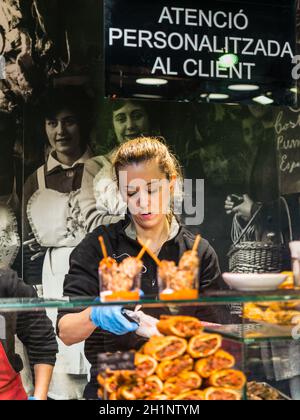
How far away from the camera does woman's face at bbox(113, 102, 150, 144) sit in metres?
4.06

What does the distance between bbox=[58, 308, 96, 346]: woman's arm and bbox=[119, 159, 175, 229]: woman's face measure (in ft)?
2.80

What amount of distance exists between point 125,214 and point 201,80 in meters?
0.97

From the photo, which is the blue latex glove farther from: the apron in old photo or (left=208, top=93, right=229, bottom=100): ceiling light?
(left=208, top=93, right=229, bottom=100): ceiling light

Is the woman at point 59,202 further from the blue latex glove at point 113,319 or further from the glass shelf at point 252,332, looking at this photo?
the glass shelf at point 252,332

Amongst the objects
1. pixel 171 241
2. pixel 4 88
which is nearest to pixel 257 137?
pixel 171 241

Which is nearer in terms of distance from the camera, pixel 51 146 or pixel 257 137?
pixel 51 146

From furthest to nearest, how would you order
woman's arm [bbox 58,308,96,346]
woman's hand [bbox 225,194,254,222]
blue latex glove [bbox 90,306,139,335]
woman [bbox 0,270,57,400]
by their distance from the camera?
1. woman's hand [bbox 225,194,254,222]
2. woman's arm [bbox 58,308,96,346]
3. woman [bbox 0,270,57,400]
4. blue latex glove [bbox 90,306,139,335]

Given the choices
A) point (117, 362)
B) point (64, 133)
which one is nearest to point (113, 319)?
point (117, 362)

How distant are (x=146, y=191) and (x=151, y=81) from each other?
2.17 ft

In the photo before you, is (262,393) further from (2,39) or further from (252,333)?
(2,39)

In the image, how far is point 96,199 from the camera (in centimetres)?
407

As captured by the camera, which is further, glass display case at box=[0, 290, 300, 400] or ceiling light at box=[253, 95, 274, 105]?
ceiling light at box=[253, 95, 274, 105]

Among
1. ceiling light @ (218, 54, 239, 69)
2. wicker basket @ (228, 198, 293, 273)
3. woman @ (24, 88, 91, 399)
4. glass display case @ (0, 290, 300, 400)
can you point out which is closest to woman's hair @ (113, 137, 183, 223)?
woman @ (24, 88, 91, 399)
